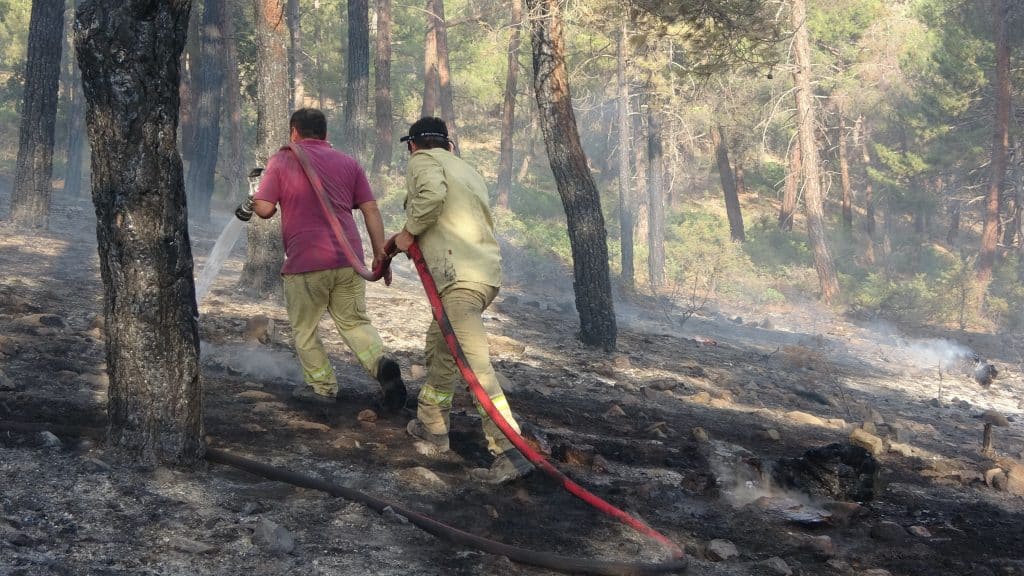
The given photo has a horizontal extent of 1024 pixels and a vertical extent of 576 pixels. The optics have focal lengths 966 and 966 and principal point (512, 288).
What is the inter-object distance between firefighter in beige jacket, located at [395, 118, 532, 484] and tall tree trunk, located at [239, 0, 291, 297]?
560 cm

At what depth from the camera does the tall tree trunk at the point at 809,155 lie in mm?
24047

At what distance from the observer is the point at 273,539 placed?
391 centimetres

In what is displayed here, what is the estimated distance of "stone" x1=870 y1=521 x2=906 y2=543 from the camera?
5.19 metres

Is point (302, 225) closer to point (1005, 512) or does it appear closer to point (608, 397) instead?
point (608, 397)

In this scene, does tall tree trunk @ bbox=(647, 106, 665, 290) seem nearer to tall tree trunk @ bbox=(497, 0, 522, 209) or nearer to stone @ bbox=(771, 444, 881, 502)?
tall tree trunk @ bbox=(497, 0, 522, 209)

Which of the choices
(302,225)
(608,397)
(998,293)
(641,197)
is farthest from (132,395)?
(641,197)

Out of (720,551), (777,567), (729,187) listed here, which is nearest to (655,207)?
(729,187)

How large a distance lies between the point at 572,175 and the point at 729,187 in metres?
24.7

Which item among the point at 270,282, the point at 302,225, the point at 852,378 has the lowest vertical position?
the point at 852,378

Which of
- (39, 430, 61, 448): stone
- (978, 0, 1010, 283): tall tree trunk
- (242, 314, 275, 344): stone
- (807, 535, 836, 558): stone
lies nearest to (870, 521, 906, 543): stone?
(807, 535, 836, 558): stone

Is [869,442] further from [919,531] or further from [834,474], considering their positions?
[919,531]

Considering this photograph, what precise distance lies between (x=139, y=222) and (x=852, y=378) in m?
11.8

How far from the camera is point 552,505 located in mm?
5016

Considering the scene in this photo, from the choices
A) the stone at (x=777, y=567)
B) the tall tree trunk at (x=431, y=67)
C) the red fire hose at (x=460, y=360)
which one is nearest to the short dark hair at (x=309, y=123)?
the red fire hose at (x=460, y=360)
